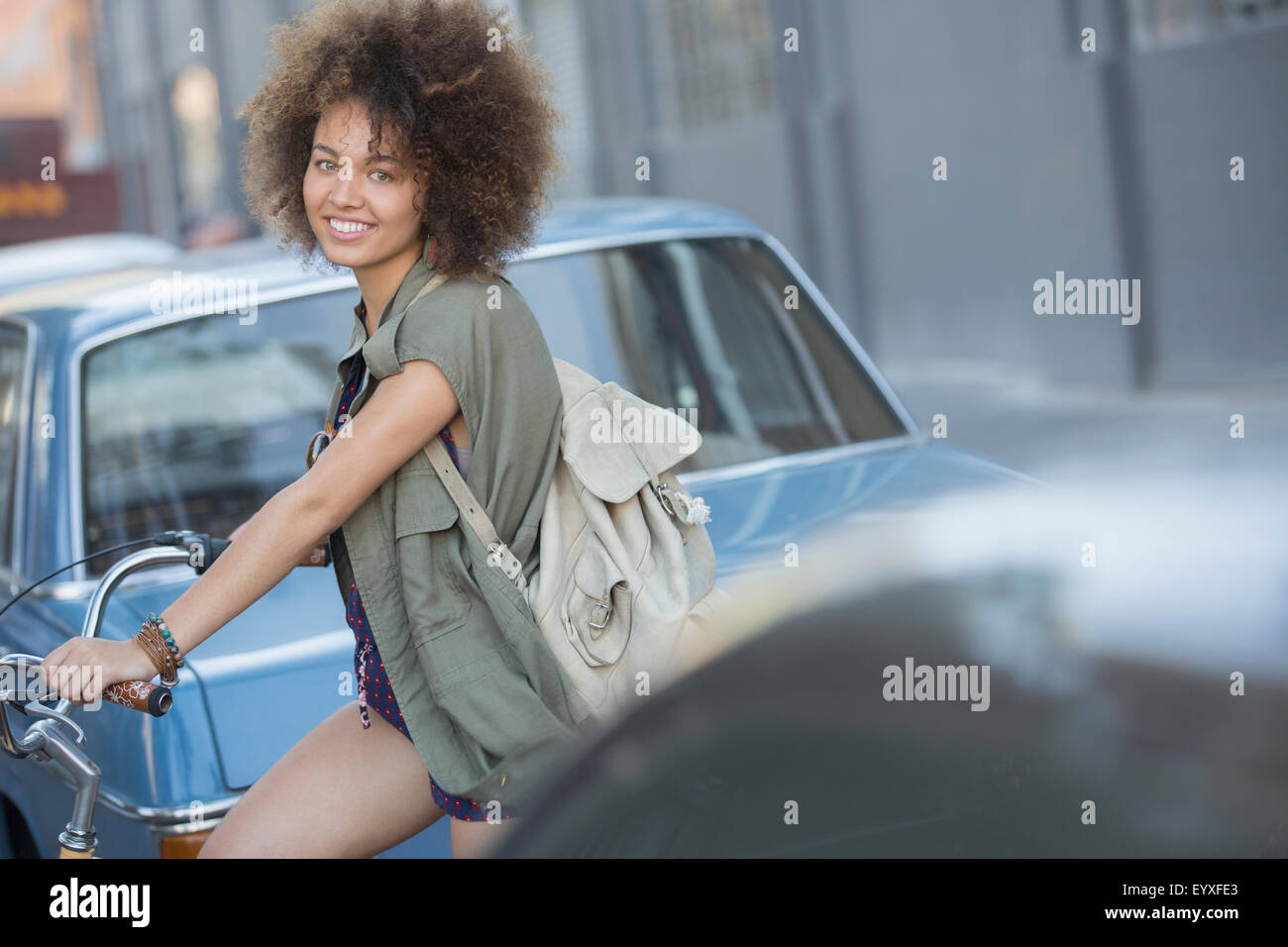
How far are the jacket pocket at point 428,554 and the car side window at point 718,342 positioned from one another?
1584 mm

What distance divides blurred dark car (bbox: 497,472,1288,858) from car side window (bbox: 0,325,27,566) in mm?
2273

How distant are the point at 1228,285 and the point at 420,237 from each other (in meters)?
8.07

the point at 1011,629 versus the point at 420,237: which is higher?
the point at 420,237

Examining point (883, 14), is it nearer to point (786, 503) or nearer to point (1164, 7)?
point (1164, 7)

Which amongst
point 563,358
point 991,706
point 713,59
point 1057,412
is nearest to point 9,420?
point 563,358

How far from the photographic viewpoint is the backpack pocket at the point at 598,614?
201 cm

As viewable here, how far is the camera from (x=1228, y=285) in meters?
9.09

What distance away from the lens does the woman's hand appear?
1.91 meters

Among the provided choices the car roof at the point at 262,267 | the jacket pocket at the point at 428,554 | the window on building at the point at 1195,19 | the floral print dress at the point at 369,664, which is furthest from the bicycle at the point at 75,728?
the window on building at the point at 1195,19

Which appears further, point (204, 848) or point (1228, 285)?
point (1228, 285)

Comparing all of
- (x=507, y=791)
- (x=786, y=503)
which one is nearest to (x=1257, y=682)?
(x=507, y=791)

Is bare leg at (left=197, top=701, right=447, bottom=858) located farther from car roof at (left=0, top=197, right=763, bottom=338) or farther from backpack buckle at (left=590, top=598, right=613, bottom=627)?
car roof at (left=0, top=197, right=763, bottom=338)

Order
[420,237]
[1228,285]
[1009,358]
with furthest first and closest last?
[1009,358] < [1228,285] < [420,237]

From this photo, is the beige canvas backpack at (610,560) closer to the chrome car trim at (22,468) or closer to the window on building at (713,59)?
the chrome car trim at (22,468)
